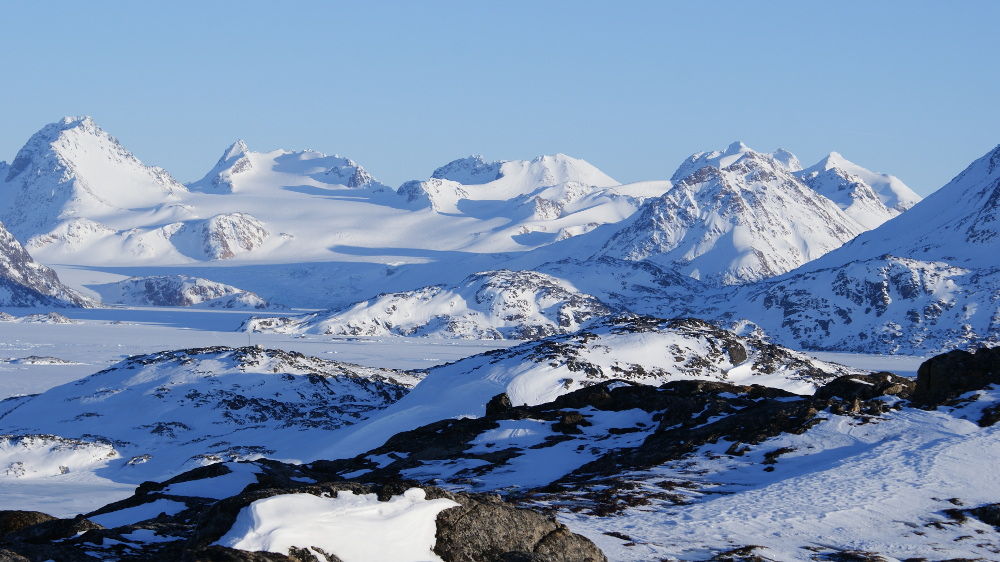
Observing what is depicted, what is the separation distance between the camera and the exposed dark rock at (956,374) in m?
30.3

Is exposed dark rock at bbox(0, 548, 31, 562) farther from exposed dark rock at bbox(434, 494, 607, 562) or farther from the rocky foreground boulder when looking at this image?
exposed dark rock at bbox(434, 494, 607, 562)

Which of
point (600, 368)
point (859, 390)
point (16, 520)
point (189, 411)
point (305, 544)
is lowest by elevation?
point (189, 411)

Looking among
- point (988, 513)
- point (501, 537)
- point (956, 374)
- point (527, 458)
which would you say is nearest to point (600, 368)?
point (527, 458)

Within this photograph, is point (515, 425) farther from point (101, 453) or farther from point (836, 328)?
point (836, 328)

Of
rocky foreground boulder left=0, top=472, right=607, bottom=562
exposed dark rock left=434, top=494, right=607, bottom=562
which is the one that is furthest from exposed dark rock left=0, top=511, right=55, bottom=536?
exposed dark rock left=434, top=494, right=607, bottom=562

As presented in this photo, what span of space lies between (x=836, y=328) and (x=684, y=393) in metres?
165

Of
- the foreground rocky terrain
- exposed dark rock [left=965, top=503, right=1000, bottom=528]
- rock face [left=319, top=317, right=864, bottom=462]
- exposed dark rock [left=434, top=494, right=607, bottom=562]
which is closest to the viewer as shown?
exposed dark rock [left=434, top=494, right=607, bottom=562]

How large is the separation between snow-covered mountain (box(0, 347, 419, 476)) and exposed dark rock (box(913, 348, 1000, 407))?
102ft

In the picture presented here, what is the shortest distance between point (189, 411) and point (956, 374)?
48.9 meters

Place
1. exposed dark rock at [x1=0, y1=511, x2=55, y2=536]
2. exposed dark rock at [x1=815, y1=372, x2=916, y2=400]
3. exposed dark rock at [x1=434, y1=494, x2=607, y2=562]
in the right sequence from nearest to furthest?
exposed dark rock at [x1=434, y1=494, x2=607, y2=562] < exposed dark rock at [x1=0, y1=511, x2=55, y2=536] < exposed dark rock at [x1=815, y1=372, x2=916, y2=400]

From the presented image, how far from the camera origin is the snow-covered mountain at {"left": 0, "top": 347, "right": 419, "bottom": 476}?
170ft

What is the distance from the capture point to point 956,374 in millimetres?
30953

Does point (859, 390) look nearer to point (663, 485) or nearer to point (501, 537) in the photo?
point (663, 485)

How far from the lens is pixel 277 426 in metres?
62.6
